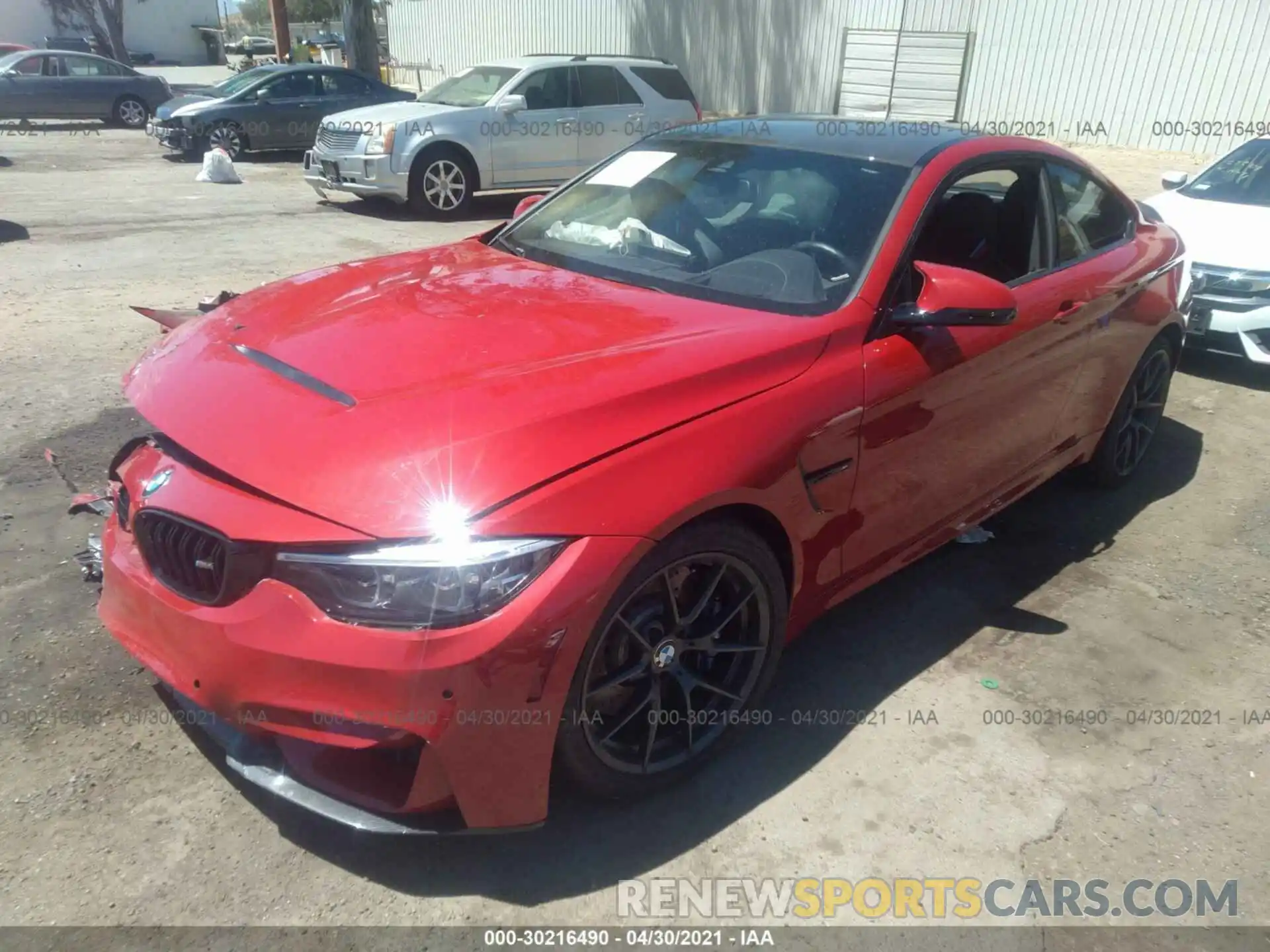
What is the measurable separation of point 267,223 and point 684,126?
26.0 feet

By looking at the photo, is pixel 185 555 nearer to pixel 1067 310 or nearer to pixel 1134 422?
pixel 1067 310

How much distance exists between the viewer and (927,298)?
2941 millimetres

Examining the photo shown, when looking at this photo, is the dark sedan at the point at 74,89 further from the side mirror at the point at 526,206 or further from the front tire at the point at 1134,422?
the front tire at the point at 1134,422

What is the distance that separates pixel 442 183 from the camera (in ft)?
36.8

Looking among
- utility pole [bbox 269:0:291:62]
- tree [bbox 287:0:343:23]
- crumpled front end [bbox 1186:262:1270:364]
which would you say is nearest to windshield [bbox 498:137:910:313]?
crumpled front end [bbox 1186:262:1270:364]

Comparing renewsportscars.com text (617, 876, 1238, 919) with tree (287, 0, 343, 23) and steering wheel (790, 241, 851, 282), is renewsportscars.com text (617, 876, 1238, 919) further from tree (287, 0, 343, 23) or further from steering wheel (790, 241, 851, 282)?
tree (287, 0, 343, 23)

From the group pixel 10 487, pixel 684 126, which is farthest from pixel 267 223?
pixel 684 126

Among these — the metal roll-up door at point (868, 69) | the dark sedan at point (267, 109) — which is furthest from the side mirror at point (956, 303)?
the metal roll-up door at point (868, 69)

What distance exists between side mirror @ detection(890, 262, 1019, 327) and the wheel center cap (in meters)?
1.24

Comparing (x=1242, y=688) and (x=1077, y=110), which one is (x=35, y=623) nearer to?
(x=1242, y=688)

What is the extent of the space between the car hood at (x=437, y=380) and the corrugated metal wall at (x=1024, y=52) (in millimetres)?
16107

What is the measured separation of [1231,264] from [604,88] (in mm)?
7970

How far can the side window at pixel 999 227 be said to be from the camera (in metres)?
3.69

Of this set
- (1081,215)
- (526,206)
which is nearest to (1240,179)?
(1081,215)
